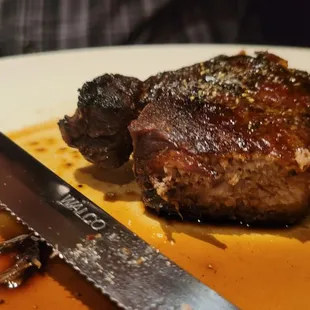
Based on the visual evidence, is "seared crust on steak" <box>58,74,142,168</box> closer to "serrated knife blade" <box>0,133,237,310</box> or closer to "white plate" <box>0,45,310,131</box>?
"serrated knife blade" <box>0,133,237,310</box>

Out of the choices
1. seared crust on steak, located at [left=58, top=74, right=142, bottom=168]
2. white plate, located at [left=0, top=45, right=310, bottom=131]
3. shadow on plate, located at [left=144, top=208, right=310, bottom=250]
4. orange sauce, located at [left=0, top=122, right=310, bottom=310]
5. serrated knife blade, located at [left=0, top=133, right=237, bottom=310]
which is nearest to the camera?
serrated knife blade, located at [left=0, top=133, right=237, bottom=310]

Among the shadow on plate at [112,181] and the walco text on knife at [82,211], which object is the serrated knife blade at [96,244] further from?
the shadow on plate at [112,181]

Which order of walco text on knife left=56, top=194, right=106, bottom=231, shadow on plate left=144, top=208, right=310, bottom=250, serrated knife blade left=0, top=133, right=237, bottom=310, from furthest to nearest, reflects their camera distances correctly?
shadow on plate left=144, top=208, right=310, bottom=250 < walco text on knife left=56, top=194, right=106, bottom=231 < serrated knife blade left=0, top=133, right=237, bottom=310

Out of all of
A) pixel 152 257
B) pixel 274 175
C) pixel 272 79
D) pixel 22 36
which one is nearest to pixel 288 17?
pixel 22 36

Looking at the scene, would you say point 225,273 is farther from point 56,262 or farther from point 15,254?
point 15,254

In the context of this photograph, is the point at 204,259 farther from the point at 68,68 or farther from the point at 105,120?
the point at 68,68

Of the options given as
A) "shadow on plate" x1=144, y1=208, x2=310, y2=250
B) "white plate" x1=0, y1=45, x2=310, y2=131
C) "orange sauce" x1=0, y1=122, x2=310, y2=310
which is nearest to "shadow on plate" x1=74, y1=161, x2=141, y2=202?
"orange sauce" x1=0, y1=122, x2=310, y2=310

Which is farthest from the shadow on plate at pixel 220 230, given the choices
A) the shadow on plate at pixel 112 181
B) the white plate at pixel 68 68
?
the white plate at pixel 68 68

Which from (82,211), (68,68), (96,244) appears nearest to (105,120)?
(82,211)
